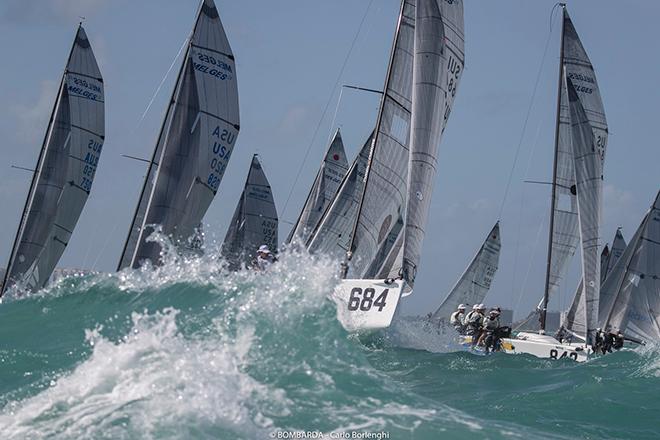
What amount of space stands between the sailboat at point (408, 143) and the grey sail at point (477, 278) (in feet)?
63.9

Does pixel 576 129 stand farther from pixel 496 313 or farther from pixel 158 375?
pixel 158 375

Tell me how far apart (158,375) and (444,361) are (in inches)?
375

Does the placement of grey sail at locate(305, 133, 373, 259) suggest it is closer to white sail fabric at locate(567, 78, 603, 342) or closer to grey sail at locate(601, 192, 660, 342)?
white sail fabric at locate(567, 78, 603, 342)

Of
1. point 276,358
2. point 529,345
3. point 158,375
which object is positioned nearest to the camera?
point 158,375

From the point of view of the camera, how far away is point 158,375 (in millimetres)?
8984

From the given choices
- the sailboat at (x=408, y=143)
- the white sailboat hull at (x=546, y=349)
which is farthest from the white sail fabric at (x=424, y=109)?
the white sailboat hull at (x=546, y=349)

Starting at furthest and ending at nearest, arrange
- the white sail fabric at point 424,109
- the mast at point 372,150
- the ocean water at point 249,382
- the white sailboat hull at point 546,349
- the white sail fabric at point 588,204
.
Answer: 1. the white sail fabric at point 588,204
2. the white sailboat hull at point 546,349
3. the white sail fabric at point 424,109
4. the mast at point 372,150
5. the ocean water at point 249,382

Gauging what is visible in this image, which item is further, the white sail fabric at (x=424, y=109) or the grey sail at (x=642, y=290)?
the grey sail at (x=642, y=290)

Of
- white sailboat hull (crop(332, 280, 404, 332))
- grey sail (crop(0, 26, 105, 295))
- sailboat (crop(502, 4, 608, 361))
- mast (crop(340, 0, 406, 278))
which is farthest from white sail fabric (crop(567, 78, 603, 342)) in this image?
grey sail (crop(0, 26, 105, 295))

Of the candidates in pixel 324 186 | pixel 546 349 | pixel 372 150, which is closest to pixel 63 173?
pixel 324 186

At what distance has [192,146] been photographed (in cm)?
2505

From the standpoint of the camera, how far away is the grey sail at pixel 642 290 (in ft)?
115

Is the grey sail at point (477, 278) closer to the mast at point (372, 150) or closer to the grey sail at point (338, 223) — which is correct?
the grey sail at point (338, 223)

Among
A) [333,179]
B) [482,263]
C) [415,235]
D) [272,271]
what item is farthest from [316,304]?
[482,263]
